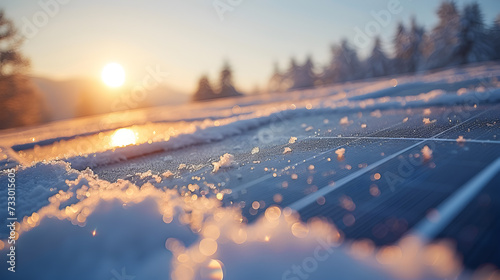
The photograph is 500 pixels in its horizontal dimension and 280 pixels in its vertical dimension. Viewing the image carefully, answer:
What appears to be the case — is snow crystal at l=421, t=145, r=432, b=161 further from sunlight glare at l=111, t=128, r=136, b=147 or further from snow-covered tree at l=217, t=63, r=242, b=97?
snow-covered tree at l=217, t=63, r=242, b=97

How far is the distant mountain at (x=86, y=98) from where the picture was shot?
35594 millimetres

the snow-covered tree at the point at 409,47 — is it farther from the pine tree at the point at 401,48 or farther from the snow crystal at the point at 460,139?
the snow crystal at the point at 460,139

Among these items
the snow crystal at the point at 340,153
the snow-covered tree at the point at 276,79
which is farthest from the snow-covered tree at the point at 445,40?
the snow crystal at the point at 340,153

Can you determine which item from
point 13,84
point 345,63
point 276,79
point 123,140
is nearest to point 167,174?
point 123,140

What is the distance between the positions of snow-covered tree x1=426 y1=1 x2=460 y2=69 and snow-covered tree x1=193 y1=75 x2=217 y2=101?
20.9 metres

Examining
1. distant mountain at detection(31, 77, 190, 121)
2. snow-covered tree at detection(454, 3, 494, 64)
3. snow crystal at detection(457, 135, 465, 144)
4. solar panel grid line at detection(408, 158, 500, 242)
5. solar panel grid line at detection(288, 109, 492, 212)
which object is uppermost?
distant mountain at detection(31, 77, 190, 121)

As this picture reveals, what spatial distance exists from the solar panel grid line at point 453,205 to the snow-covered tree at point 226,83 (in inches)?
1196

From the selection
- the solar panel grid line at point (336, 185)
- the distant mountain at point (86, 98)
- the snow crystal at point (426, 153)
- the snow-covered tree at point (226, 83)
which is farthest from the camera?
the distant mountain at point (86, 98)

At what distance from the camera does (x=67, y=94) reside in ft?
293

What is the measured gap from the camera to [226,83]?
31.0 m

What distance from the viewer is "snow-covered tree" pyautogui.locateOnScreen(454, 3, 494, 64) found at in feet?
64.1

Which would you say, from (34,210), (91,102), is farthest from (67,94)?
(34,210)

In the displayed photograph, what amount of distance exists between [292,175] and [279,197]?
36 cm

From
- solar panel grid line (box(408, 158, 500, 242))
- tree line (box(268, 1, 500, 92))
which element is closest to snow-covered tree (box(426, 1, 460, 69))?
tree line (box(268, 1, 500, 92))
